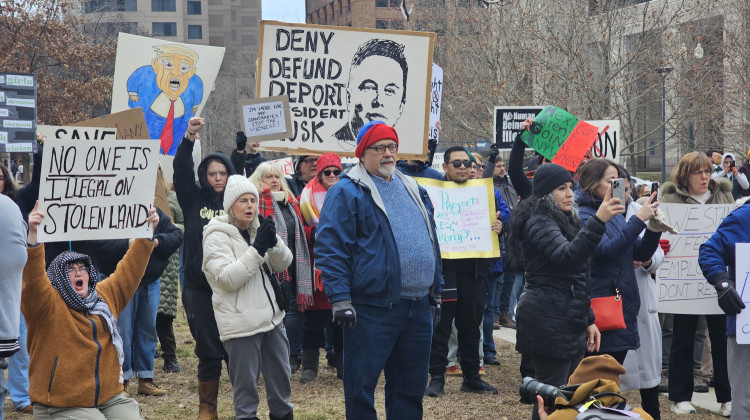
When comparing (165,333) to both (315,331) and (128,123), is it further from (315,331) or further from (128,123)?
(128,123)

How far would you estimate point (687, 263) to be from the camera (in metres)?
7.29

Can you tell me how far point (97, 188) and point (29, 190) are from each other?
152 centimetres

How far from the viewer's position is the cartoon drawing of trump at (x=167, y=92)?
9000mm

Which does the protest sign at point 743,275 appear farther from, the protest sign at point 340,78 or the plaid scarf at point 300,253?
the plaid scarf at point 300,253

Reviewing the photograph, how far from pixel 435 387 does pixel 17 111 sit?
187 inches

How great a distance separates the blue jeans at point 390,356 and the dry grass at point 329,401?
169cm

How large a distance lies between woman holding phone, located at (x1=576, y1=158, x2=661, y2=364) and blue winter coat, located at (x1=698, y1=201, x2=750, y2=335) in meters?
0.36

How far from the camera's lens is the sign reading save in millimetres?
7617

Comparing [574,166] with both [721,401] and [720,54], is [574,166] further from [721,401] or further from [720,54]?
[720,54]

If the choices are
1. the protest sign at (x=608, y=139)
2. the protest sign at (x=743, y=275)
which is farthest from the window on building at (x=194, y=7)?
the protest sign at (x=743, y=275)

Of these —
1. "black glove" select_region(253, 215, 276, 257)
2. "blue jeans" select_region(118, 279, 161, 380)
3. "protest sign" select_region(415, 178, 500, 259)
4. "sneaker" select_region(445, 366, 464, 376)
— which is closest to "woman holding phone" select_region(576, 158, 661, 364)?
"black glove" select_region(253, 215, 276, 257)

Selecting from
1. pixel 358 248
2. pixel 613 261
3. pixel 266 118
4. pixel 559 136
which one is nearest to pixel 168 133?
pixel 266 118

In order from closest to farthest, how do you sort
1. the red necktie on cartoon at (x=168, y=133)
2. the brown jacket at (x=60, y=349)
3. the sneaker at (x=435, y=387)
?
the brown jacket at (x=60, y=349) < the sneaker at (x=435, y=387) < the red necktie on cartoon at (x=168, y=133)

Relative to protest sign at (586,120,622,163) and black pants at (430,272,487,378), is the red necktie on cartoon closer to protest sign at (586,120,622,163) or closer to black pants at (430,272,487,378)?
black pants at (430,272,487,378)
